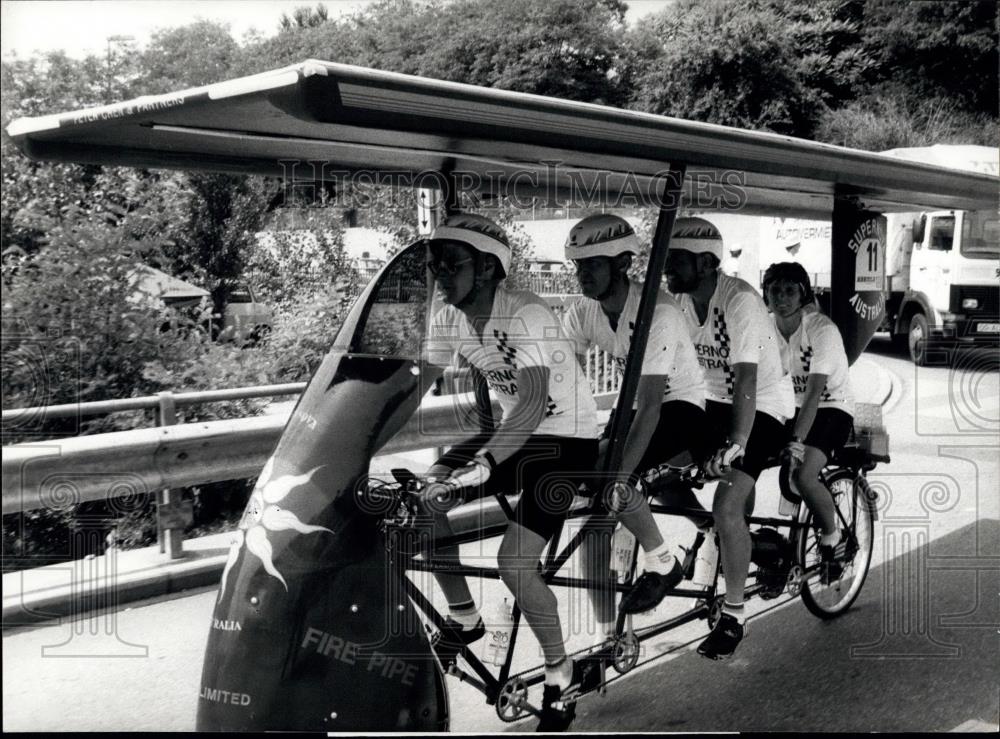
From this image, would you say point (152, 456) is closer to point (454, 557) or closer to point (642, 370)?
point (454, 557)

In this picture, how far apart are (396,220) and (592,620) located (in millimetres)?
6829

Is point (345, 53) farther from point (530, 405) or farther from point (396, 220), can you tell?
point (530, 405)

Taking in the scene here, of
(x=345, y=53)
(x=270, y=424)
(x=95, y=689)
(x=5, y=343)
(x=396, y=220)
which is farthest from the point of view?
(x=345, y=53)

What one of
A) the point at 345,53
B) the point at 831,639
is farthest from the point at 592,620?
the point at 345,53

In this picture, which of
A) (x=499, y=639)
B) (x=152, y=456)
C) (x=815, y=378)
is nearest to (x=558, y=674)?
(x=499, y=639)

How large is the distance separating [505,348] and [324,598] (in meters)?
1.09

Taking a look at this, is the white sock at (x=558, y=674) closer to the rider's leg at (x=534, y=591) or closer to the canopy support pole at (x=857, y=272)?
the rider's leg at (x=534, y=591)

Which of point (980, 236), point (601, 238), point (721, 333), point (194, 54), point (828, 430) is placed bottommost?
point (828, 430)

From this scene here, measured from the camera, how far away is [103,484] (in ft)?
16.0

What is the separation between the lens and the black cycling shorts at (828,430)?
486cm

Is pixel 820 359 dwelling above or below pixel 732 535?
above

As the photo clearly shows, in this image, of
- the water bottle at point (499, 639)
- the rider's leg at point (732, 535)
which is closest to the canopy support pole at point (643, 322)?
the water bottle at point (499, 639)

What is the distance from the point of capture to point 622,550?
14.0ft

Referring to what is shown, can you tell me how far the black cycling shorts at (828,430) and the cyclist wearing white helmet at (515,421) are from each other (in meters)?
1.89
